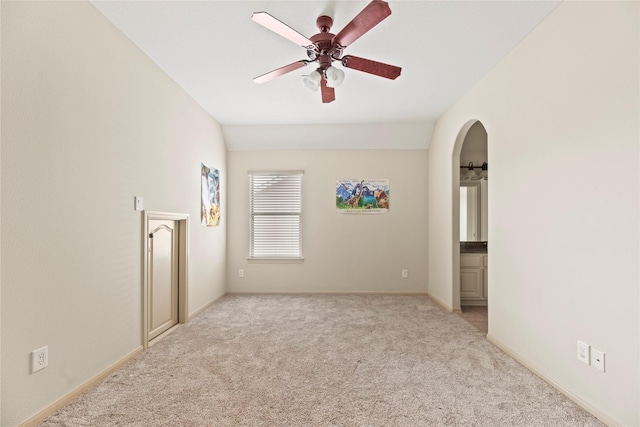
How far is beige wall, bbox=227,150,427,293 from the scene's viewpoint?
5.73 metres

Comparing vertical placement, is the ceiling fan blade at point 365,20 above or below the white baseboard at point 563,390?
above

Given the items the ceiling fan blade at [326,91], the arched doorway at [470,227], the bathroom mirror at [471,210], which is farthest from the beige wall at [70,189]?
the bathroom mirror at [471,210]

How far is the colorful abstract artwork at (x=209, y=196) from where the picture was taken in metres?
4.68

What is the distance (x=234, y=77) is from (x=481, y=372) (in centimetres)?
355

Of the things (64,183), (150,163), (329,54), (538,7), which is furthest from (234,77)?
(538,7)

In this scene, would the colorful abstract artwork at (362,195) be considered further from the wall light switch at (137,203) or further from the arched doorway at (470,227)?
the wall light switch at (137,203)

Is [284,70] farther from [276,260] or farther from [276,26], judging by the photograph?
[276,260]

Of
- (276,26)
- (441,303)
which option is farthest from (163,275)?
(441,303)

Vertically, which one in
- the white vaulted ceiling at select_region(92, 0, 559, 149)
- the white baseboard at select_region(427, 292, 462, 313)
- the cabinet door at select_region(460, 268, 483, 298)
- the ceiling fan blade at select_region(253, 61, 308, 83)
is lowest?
the white baseboard at select_region(427, 292, 462, 313)

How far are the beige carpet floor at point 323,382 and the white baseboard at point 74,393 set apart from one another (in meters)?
0.04

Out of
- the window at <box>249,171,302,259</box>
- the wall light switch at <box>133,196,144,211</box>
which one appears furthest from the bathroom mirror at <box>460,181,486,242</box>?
the wall light switch at <box>133,196,144,211</box>

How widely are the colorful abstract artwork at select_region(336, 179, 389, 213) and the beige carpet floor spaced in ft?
7.04

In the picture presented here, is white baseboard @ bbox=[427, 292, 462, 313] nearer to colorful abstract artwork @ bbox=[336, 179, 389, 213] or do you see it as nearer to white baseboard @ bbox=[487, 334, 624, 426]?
white baseboard @ bbox=[487, 334, 624, 426]

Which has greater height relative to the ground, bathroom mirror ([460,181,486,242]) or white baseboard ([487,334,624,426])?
bathroom mirror ([460,181,486,242])
